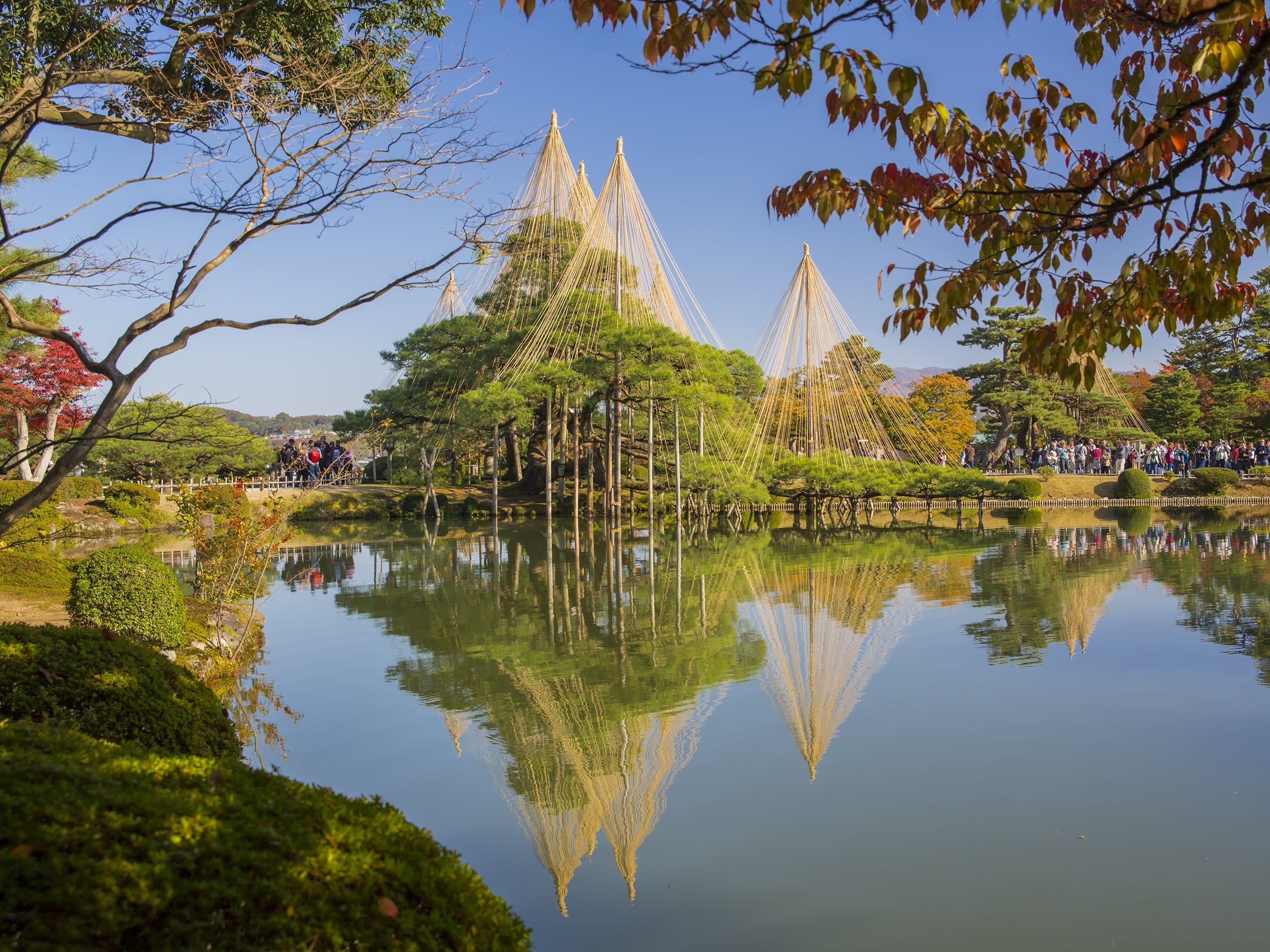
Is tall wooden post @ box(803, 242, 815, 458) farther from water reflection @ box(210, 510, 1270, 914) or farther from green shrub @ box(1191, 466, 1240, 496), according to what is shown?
green shrub @ box(1191, 466, 1240, 496)

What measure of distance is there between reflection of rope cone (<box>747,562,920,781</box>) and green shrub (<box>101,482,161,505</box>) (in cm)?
1460

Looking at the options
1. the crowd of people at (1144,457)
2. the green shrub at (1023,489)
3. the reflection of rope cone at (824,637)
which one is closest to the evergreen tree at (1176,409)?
the crowd of people at (1144,457)

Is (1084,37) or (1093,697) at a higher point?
(1084,37)

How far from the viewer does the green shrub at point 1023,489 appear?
27828 millimetres

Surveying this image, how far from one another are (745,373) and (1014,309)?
15.8 m

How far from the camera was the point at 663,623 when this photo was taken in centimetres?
913

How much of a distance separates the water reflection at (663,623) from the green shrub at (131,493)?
17.2ft

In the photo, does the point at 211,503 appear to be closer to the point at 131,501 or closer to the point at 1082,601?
the point at 1082,601

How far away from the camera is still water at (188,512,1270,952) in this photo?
349 cm

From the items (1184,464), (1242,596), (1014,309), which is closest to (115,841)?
(1242,596)

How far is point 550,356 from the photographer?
2250 cm

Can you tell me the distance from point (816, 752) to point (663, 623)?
3.95m

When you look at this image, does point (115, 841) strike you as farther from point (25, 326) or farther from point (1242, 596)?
point (1242, 596)

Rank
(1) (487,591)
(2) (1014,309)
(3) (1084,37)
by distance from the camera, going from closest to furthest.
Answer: (3) (1084,37) → (1) (487,591) → (2) (1014,309)
